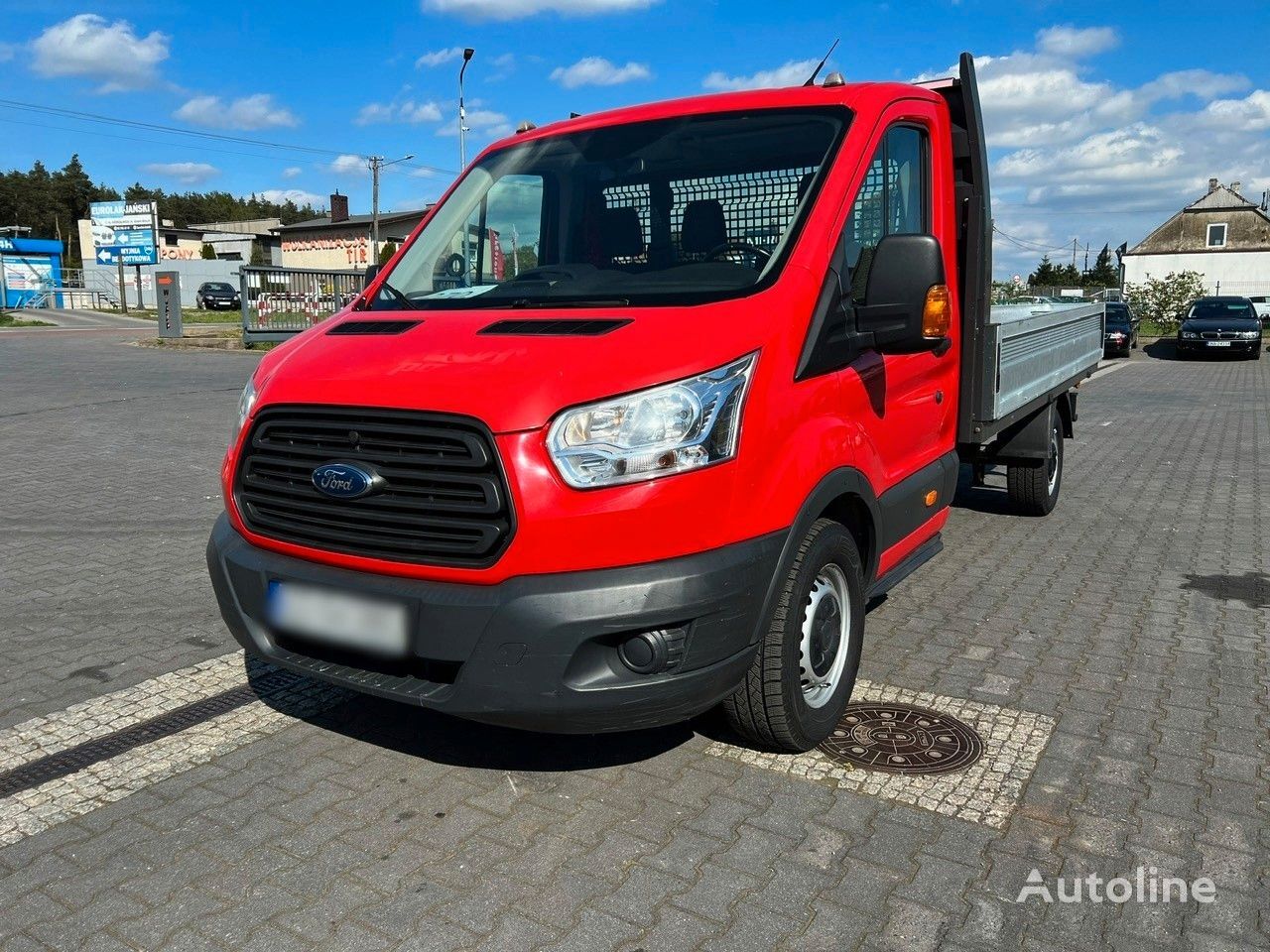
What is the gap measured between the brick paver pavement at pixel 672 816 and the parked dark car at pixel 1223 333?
935 inches

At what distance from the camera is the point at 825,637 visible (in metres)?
3.55

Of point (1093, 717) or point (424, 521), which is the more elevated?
point (424, 521)

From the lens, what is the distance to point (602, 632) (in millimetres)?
2736

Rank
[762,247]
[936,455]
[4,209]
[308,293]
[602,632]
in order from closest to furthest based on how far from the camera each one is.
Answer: [602,632] < [762,247] < [936,455] < [308,293] < [4,209]

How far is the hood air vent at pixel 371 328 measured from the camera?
3469mm

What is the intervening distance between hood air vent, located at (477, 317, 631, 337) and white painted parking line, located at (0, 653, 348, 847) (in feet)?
5.97

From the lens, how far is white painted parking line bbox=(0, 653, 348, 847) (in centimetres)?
329

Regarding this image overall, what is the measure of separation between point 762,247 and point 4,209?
134 m

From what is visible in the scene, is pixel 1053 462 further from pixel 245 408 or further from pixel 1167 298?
pixel 1167 298

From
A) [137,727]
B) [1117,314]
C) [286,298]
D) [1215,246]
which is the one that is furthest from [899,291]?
[1215,246]

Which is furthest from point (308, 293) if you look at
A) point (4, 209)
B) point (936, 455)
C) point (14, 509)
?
point (4, 209)

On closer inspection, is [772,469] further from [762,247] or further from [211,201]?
[211,201]

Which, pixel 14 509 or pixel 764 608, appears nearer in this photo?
pixel 764 608

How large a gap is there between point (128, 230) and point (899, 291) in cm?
6629
